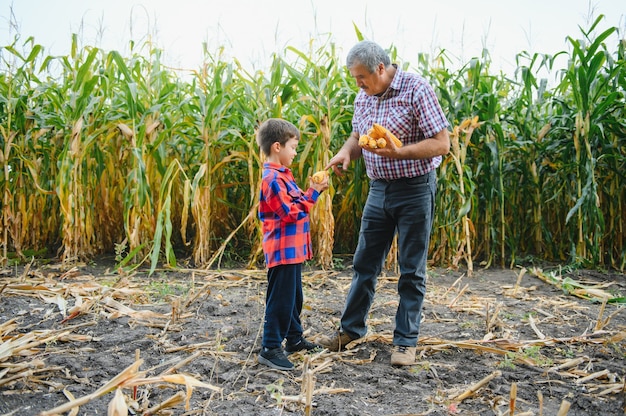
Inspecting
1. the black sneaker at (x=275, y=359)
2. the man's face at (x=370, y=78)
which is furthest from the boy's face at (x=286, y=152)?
the black sneaker at (x=275, y=359)

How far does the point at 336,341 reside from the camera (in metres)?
3.03

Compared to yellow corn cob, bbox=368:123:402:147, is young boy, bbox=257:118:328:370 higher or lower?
lower

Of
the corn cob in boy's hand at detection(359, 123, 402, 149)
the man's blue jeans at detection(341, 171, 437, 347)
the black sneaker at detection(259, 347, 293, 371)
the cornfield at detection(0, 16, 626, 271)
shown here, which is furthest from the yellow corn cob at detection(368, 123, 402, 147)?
the cornfield at detection(0, 16, 626, 271)

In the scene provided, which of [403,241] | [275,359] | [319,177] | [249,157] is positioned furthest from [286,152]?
[249,157]

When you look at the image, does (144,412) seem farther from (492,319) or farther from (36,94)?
(36,94)

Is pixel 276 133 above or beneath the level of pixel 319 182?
above

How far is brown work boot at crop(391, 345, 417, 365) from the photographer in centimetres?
273

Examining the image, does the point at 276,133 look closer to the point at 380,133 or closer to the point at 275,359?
the point at 380,133

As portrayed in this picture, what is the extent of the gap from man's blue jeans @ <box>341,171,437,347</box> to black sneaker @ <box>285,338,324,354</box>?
312 millimetres

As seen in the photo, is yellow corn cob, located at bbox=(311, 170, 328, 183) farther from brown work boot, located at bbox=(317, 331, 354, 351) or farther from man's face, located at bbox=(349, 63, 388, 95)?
brown work boot, located at bbox=(317, 331, 354, 351)

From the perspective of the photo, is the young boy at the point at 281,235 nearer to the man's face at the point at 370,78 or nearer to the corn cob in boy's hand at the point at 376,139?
the corn cob in boy's hand at the point at 376,139

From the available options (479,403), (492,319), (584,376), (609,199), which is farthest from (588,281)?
(479,403)

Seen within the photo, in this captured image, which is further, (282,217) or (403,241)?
(403,241)

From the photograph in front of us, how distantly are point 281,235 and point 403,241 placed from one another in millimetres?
714
